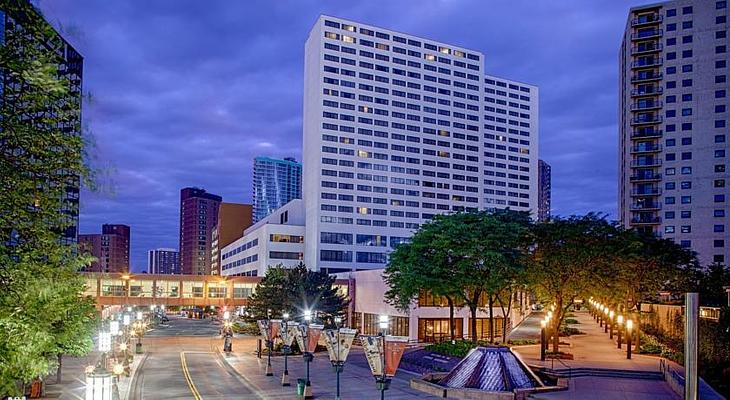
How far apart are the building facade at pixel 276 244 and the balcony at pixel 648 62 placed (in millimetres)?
71716

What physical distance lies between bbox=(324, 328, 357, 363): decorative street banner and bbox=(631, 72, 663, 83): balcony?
9882cm

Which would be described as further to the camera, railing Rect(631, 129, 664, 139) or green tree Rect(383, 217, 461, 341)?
railing Rect(631, 129, 664, 139)

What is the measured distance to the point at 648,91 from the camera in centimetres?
11631

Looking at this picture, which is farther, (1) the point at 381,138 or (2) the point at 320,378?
(1) the point at 381,138

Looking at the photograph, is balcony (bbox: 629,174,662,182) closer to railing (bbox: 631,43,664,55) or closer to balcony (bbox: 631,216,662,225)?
balcony (bbox: 631,216,662,225)

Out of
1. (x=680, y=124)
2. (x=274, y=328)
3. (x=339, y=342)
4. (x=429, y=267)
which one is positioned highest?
(x=680, y=124)

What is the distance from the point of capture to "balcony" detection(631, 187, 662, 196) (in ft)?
374

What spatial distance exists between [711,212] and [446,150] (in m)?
65.5

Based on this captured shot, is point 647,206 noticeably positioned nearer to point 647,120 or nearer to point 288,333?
point 647,120

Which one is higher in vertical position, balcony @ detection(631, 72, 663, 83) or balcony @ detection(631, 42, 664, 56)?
balcony @ detection(631, 42, 664, 56)

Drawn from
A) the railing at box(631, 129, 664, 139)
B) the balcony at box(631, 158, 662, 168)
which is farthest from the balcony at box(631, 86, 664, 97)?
the balcony at box(631, 158, 662, 168)

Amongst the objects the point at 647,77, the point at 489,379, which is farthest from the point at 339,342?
the point at 647,77

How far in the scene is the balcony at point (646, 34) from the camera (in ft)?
377

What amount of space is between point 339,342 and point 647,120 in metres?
98.2
